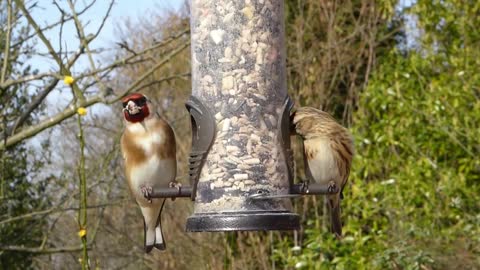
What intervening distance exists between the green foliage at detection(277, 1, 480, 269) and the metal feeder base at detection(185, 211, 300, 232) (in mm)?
3872

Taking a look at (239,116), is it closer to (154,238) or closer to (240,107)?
(240,107)

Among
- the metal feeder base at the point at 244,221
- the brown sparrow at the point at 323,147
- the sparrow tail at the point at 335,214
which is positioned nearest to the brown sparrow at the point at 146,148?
the metal feeder base at the point at 244,221

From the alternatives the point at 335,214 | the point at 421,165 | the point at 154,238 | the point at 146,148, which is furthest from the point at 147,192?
the point at 421,165

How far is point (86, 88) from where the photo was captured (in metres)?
9.05

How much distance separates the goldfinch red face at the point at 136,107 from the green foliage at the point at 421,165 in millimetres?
3912

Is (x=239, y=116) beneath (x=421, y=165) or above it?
above

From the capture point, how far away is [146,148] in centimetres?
488

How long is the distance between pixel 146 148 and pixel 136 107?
0.70 feet

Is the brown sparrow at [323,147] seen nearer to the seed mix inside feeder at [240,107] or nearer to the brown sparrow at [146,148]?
the seed mix inside feeder at [240,107]

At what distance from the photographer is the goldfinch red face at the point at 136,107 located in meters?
4.80

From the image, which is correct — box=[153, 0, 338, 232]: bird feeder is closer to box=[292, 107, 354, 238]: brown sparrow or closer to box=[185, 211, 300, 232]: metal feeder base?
box=[185, 211, 300, 232]: metal feeder base

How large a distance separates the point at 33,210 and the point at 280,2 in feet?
18.3

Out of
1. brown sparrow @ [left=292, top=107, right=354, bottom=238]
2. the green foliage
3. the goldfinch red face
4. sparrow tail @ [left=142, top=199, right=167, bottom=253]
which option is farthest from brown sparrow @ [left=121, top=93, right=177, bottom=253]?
the green foliage

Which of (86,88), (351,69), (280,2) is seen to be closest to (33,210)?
(86,88)
